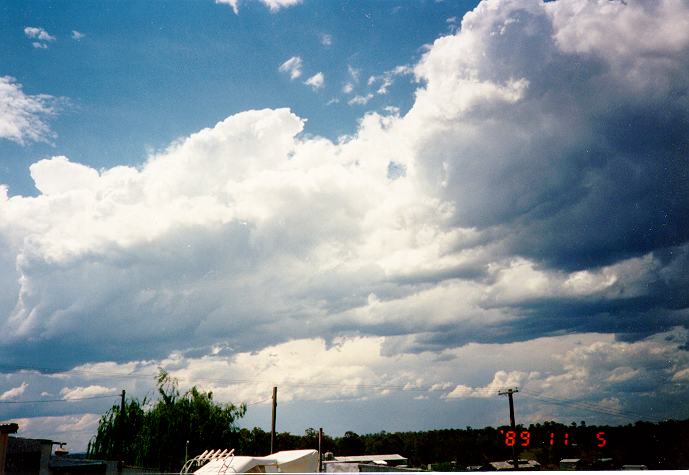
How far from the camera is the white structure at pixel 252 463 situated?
8766 mm

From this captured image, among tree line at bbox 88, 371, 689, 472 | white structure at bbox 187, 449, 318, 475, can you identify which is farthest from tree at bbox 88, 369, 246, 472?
white structure at bbox 187, 449, 318, 475

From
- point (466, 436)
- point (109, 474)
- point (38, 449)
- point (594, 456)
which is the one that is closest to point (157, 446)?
point (109, 474)

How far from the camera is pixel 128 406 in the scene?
27250mm

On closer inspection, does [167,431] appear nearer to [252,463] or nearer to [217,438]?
[217,438]

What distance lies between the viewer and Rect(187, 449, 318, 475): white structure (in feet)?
28.8

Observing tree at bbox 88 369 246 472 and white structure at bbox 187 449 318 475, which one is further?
tree at bbox 88 369 246 472

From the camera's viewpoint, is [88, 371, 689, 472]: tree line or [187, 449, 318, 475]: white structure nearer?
[187, 449, 318, 475]: white structure

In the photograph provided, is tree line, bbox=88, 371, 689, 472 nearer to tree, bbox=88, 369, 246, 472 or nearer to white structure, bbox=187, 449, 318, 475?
tree, bbox=88, 369, 246, 472

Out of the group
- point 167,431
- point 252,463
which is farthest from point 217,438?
point 252,463

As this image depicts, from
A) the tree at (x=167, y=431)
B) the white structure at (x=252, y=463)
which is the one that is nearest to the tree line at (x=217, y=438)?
the tree at (x=167, y=431)

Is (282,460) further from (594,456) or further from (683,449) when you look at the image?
(683,449)

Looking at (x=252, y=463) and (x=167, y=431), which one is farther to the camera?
(x=167, y=431)

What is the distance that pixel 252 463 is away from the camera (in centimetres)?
906

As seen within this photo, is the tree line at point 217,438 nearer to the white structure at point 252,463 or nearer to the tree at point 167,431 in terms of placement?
the tree at point 167,431
